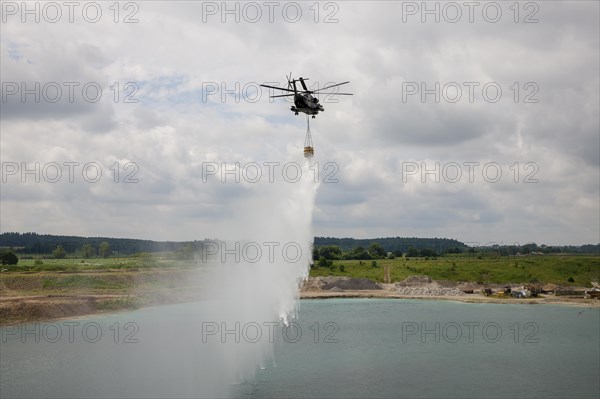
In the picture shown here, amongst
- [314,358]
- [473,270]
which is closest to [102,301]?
[314,358]

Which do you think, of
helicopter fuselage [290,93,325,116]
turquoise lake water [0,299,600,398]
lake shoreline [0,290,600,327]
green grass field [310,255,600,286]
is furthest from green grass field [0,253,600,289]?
helicopter fuselage [290,93,325,116]

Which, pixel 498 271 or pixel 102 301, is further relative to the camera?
pixel 498 271

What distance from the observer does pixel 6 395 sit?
53.7m

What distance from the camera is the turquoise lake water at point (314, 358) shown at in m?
55.4

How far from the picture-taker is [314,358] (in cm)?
7025

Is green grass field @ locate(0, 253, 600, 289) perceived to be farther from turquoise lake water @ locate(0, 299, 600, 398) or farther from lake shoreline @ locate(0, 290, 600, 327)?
turquoise lake water @ locate(0, 299, 600, 398)

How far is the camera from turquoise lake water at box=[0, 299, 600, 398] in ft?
182

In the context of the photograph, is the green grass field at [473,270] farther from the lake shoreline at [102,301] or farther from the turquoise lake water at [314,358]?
the turquoise lake water at [314,358]

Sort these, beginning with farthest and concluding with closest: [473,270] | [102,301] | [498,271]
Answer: [473,270], [498,271], [102,301]

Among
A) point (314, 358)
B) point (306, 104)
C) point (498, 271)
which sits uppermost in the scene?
point (306, 104)

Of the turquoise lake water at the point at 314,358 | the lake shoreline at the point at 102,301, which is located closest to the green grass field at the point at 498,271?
the lake shoreline at the point at 102,301

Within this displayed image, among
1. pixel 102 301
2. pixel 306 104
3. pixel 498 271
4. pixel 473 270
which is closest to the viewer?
pixel 306 104

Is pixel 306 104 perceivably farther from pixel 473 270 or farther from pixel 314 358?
pixel 473 270

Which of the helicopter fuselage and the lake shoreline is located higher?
the helicopter fuselage
